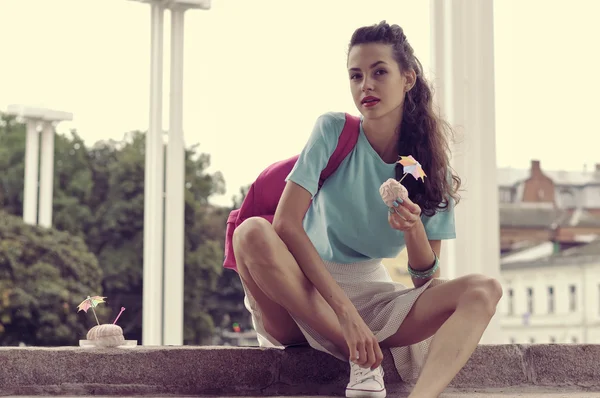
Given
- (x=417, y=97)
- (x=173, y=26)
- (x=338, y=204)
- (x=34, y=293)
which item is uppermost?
(x=173, y=26)

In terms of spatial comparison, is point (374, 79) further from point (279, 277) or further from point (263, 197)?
point (279, 277)

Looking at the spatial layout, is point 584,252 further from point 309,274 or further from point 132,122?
point 309,274

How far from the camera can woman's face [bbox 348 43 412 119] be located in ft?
6.23

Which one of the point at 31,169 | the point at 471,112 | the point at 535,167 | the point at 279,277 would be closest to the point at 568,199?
the point at 535,167

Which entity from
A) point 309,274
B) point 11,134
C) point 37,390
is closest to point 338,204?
point 309,274

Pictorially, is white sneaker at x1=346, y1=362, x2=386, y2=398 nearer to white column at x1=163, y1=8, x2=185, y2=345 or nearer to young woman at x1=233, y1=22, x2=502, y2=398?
young woman at x1=233, y1=22, x2=502, y2=398

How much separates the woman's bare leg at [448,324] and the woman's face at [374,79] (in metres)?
0.42

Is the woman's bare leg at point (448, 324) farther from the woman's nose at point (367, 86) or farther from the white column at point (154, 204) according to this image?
the white column at point (154, 204)

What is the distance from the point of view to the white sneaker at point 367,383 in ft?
5.77

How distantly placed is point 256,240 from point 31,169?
615cm

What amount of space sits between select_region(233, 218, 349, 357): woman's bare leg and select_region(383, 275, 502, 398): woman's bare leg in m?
0.18

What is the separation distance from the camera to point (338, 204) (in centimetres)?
193

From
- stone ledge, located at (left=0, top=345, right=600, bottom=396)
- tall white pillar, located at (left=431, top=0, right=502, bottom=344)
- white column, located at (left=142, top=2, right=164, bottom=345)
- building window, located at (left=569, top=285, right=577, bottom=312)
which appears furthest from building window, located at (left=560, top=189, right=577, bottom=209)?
stone ledge, located at (left=0, top=345, right=600, bottom=396)

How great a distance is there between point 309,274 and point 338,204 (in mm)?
228
